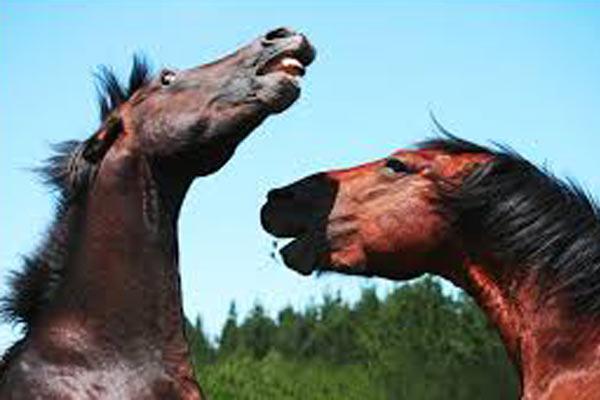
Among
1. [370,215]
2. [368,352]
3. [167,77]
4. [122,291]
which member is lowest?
[368,352]

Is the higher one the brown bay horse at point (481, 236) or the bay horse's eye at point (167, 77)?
the bay horse's eye at point (167, 77)

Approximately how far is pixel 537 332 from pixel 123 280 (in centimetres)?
223

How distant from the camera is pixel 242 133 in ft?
18.4

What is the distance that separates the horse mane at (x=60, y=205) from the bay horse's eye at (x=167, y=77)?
0.15m

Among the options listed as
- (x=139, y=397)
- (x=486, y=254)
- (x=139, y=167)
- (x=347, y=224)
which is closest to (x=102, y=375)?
(x=139, y=397)

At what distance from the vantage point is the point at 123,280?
5.27 meters

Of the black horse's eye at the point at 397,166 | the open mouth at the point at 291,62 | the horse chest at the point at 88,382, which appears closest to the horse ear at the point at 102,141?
the open mouth at the point at 291,62

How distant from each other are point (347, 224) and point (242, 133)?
1014 mm

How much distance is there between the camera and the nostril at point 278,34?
5648 millimetres

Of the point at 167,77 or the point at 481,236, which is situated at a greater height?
the point at 167,77

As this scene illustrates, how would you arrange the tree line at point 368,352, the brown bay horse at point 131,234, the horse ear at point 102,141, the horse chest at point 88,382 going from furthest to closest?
the tree line at point 368,352 → the horse ear at point 102,141 → the brown bay horse at point 131,234 → the horse chest at point 88,382

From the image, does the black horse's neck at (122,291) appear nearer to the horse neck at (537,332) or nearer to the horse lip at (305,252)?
the horse lip at (305,252)

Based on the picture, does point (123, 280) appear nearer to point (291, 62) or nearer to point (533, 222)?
point (291, 62)

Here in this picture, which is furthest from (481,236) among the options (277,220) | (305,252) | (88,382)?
(88,382)
